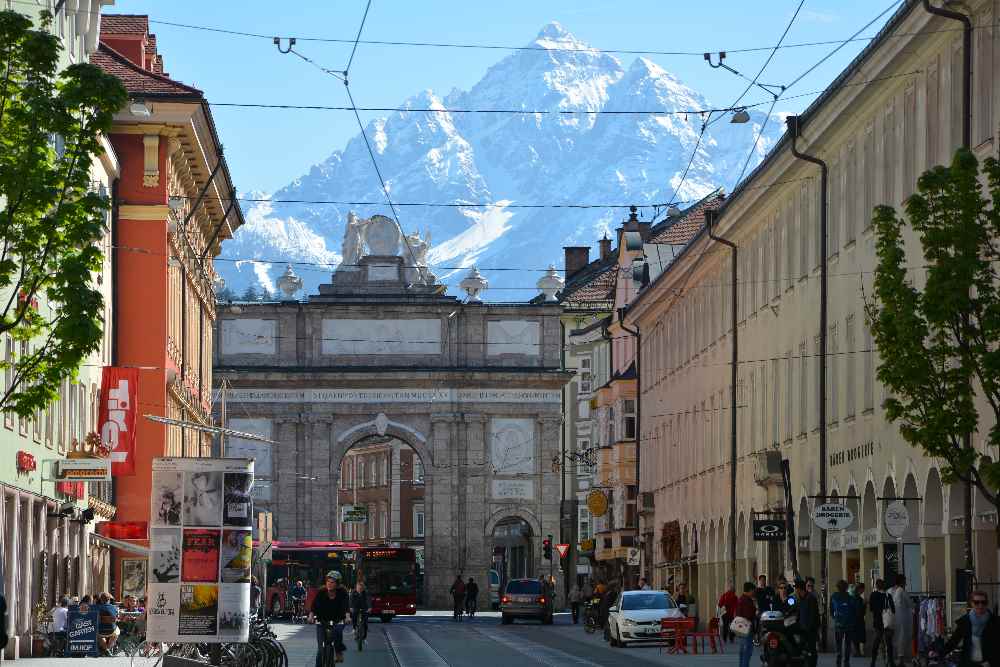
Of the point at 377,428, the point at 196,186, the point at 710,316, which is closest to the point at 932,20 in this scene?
the point at 710,316

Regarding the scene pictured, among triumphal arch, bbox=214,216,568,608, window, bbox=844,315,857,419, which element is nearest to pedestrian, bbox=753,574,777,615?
window, bbox=844,315,857,419

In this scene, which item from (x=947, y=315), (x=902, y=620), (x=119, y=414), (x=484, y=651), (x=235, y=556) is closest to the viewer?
(x=947, y=315)

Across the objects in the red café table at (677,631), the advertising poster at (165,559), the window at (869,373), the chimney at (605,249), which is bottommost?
the red café table at (677,631)

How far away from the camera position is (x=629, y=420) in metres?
75.1

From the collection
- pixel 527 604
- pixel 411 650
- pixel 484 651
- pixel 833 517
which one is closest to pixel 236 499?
pixel 833 517

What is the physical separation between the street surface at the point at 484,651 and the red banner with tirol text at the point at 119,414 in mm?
4898

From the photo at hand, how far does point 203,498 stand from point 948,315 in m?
8.16

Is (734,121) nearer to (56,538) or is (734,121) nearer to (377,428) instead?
(56,538)

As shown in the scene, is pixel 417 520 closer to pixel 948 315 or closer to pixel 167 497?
pixel 167 497

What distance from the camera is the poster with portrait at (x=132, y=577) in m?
49.6

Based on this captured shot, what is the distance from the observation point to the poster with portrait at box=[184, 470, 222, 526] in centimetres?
2416

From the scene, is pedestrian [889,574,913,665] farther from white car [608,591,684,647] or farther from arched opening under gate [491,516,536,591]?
arched opening under gate [491,516,536,591]

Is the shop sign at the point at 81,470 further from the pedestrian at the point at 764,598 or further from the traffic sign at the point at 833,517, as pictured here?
the traffic sign at the point at 833,517

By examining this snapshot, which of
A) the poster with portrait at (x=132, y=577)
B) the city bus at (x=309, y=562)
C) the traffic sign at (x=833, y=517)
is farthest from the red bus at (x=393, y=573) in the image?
the traffic sign at (x=833, y=517)
